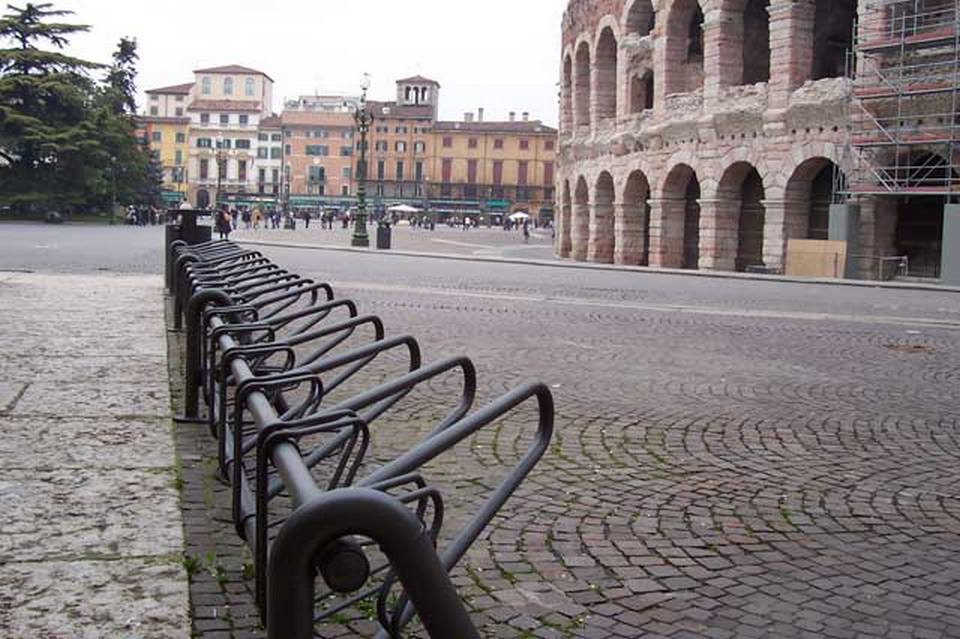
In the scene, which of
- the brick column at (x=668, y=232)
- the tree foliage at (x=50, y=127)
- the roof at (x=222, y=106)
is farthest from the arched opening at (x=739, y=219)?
the roof at (x=222, y=106)

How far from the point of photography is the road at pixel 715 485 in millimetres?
3832

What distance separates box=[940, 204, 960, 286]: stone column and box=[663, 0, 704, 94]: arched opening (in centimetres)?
1125

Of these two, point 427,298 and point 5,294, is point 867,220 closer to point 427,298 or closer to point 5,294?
point 427,298

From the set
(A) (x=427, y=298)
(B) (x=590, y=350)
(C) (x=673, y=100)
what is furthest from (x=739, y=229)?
(B) (x=590, y=350)

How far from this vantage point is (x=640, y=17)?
3812 cm

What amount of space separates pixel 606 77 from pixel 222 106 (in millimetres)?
100168

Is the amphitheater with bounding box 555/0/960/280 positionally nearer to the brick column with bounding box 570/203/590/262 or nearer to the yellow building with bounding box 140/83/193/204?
the brick column with bounding box 570/203/590/262

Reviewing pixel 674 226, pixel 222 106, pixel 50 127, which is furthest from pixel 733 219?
pixel 222 106

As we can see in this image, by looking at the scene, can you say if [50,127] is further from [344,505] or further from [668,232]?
[344,505]

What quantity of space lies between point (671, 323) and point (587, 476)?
29.7 ft

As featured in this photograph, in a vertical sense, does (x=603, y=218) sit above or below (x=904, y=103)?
below

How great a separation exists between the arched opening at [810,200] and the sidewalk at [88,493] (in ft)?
81.5

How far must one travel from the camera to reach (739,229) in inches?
1351

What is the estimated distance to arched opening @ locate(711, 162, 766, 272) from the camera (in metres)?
33.1
